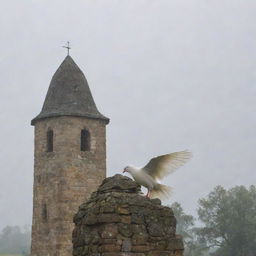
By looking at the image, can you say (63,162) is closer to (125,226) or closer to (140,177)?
(140,177)

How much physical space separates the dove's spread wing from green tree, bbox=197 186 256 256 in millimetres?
34590

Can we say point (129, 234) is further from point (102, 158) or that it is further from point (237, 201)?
point (237, 201)

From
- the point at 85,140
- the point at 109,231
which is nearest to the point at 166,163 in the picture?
the point at 109,231

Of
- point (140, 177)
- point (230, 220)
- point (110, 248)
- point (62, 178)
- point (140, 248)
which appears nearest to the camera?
point (110, 248)

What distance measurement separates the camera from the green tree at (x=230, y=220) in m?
39.8

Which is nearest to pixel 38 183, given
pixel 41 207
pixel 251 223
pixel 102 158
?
pixel 41 207

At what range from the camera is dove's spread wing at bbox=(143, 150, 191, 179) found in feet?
20.4

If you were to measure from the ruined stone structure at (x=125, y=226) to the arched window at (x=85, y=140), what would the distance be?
52.0 ft

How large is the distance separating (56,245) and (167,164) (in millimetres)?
14480

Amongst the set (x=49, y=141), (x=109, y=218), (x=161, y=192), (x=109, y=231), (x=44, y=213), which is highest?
(x=49, y=141)

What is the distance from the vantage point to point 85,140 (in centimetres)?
2194

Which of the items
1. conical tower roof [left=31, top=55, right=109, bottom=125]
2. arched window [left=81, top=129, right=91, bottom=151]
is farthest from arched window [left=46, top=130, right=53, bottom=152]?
arched window [left=81, top=129, right=91, bottom=151]

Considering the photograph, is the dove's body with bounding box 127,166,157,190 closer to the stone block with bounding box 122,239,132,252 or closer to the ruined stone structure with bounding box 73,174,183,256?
the ruined stone structure with bounding box 73,174,183,256

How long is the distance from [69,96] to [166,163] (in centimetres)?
1668
